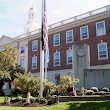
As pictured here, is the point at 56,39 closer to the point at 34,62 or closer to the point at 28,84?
the point at 34,62

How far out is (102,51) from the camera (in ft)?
80.4

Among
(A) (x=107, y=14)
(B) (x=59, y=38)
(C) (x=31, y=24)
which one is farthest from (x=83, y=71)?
(C) (x=31, y=24)

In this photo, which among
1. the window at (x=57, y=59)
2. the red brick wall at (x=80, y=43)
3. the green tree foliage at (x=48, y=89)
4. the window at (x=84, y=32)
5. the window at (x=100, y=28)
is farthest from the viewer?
the window at (x=57, y=59)

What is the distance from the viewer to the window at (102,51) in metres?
24.1

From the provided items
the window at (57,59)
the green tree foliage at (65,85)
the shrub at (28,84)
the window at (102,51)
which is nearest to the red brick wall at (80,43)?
the window at (102,51)

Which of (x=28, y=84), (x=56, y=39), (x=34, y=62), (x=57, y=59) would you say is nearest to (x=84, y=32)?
(x=56, y=39)

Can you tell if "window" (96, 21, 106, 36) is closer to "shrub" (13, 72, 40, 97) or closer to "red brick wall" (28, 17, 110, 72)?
"red brick wall" (28, 17, 110, 72)

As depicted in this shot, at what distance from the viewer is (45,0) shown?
13.4 m

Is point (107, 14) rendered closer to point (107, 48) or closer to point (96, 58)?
point (107, 48)

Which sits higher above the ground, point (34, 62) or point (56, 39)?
point (56, 39)

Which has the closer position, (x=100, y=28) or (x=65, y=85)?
(x=65, y=85)

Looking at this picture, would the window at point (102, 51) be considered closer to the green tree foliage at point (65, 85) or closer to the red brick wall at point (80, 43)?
the red brick wall at point (80, 43)

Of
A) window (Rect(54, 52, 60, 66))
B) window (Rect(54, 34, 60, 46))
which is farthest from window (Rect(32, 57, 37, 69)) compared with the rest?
window (Rect(54, 34, 60, 46))

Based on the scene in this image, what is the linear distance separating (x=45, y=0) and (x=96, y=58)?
14808 mm
